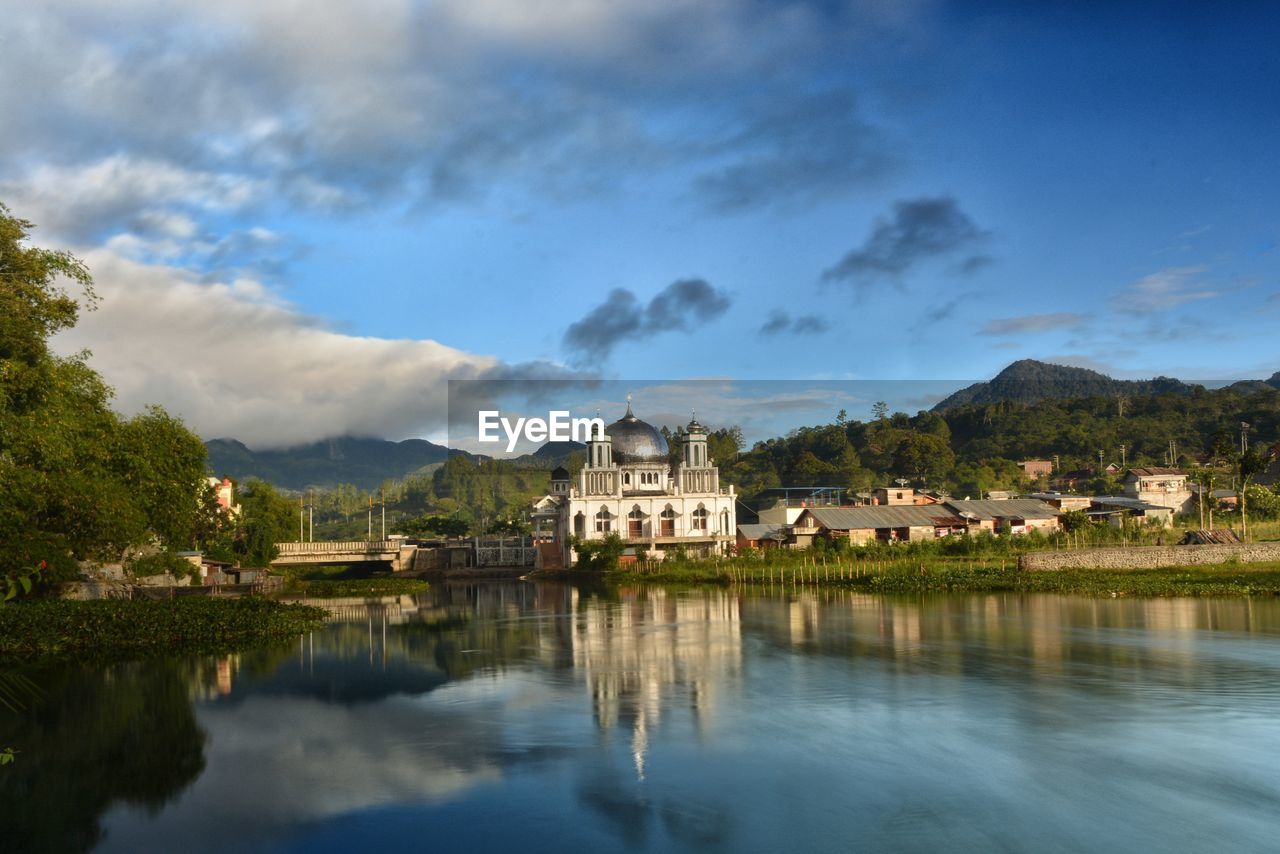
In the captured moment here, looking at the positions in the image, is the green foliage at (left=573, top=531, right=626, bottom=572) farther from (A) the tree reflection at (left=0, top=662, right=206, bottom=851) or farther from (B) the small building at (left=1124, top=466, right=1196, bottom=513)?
(B) the small building at (left=1124, top=466, right=1196, bottom=513)

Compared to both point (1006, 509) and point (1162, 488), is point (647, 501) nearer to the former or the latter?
point (1006, 509)

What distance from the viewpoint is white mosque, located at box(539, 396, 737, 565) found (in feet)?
233

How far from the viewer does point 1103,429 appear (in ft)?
396

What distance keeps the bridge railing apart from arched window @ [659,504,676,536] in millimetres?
20029

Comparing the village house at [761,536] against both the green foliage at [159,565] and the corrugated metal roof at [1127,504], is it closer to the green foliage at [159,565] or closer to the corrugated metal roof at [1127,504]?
the corrugated metal roof at [1127,504]

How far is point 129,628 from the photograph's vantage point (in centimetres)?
3052

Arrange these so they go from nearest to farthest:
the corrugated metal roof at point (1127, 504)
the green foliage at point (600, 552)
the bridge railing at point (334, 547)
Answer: the green foliage at point (600, 552)
the bridge railing at point (334, 547)
the corrugated metal roof at point (1127, 504)

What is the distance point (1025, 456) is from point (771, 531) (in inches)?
2374

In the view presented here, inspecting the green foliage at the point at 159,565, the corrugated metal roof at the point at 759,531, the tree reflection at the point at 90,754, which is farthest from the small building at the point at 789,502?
the tree reflection at the point at 90,754

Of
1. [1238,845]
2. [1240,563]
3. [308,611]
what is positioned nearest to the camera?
[1238,845]

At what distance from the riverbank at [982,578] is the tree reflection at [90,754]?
34.2 metres

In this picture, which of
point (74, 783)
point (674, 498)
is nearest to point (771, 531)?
point (674, 498)

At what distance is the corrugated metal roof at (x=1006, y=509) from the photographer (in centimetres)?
7031

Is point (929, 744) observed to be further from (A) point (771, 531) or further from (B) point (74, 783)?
(A) point (771, 531)
